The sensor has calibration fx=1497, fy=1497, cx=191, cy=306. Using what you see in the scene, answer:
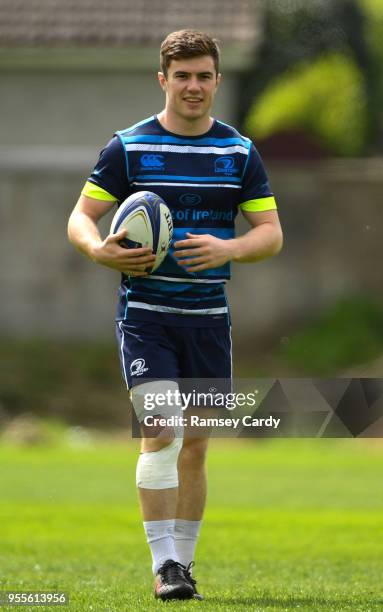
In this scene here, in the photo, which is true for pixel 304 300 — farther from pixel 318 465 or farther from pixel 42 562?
pixel 42 562

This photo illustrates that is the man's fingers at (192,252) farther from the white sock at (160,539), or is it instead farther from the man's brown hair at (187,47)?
the white sock at (160,539)

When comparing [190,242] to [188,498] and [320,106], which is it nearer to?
[188,498]

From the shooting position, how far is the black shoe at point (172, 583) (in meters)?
6.55

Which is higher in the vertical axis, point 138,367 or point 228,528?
point 138,367

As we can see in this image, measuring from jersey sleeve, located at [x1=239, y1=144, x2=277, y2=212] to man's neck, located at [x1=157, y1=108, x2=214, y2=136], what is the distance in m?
0.27

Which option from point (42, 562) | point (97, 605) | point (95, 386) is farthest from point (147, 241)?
point (95, 386)

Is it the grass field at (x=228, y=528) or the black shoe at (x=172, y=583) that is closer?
the black shoe at (x=172, y=583)

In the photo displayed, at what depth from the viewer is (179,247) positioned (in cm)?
675

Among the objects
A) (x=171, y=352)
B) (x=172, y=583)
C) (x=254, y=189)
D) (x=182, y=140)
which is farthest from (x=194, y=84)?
(x=172, y=583)

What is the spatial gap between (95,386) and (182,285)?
16862mm

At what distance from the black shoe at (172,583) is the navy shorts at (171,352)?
829mm

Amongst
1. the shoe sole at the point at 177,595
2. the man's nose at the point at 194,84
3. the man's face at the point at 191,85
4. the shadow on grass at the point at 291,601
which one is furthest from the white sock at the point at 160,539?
the man's nose at the point at 194,84

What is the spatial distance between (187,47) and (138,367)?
1.47 m

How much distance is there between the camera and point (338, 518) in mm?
13445
